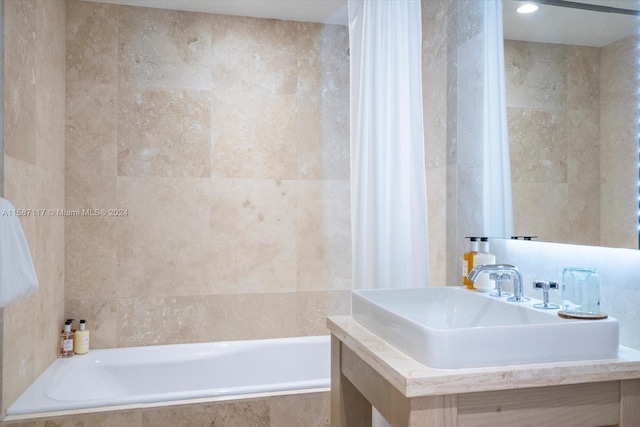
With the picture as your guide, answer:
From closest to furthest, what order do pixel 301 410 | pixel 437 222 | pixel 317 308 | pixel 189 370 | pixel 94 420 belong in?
pixel 94 420
pixel 301 410
pixel 437 222
pixel 189 370
pixel 317 308

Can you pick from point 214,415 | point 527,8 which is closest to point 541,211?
point 527,8

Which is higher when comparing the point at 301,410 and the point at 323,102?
the point at 323,102

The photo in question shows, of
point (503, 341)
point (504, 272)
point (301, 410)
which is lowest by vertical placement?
point (301, 410)

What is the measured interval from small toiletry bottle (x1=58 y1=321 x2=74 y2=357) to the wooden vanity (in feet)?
6.59

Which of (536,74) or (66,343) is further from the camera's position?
(66,343)

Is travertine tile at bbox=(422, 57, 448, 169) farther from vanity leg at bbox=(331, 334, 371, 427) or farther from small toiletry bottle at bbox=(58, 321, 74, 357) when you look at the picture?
small toiletry bottle at bbox=(58, 321, 74, 357)

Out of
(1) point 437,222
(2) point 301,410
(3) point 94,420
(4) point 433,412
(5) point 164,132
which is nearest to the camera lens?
(4) point 433,412

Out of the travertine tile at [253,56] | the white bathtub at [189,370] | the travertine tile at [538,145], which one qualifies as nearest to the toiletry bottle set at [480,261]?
the travertine tile at [538,145]

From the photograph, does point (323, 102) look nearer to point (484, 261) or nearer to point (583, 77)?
point (484, 261)

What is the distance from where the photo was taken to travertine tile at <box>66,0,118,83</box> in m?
2.60

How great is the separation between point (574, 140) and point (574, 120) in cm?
6

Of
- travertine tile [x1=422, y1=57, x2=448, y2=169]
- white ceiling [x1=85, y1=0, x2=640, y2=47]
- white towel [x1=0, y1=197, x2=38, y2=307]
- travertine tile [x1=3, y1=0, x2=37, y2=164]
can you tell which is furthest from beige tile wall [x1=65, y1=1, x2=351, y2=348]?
white towel [x1=0, y1=197, x2=38, y2=307]

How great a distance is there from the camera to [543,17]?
64.9 inches

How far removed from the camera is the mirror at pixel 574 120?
1328 mm
